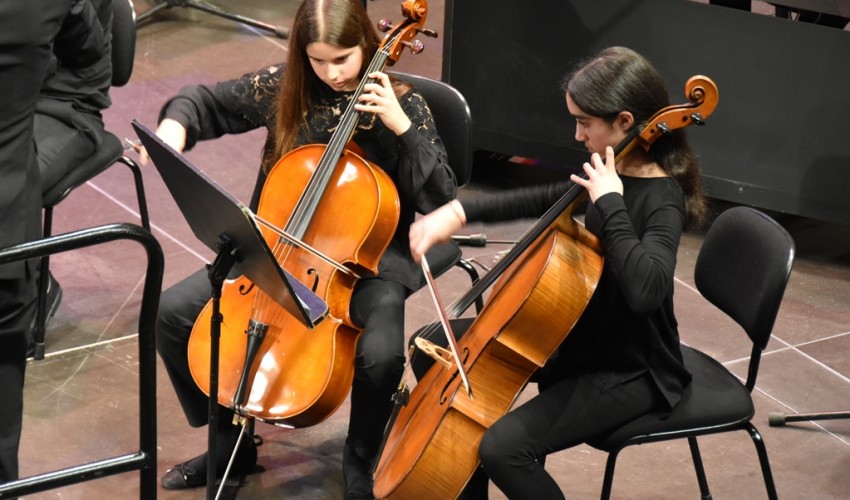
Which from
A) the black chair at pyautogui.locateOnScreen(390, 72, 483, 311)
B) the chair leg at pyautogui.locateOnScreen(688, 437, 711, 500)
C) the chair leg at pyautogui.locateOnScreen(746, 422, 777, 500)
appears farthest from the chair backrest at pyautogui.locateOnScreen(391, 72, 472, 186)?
the chair leg at pyautogui.locateOnScreen(746, 422, 777, 500)

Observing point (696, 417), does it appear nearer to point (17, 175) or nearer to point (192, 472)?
point (192, 472)

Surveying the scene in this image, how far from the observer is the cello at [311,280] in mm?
2588

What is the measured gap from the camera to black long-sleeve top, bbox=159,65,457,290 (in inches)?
110

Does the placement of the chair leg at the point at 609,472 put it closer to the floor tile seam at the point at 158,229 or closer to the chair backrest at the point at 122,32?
the floor tile seam at the point at 158,229

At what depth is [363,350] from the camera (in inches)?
108

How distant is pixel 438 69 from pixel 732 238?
319cm

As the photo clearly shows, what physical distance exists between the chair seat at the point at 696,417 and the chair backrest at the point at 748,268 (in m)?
0.13

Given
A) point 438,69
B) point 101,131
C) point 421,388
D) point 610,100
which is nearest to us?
point 610,100

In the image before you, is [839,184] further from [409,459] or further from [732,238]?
[409,459]

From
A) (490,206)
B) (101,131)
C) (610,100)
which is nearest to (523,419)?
(490,206)

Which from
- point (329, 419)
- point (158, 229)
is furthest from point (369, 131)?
point (158, 229)

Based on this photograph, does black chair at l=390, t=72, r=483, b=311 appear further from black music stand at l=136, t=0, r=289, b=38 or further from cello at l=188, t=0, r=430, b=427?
black music stand at l=136, t=0, r=289, b=38

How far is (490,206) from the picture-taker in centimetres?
269

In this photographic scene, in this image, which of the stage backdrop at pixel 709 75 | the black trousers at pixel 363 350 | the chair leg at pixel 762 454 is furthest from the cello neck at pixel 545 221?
the stage backdrop at pixel 709 75
